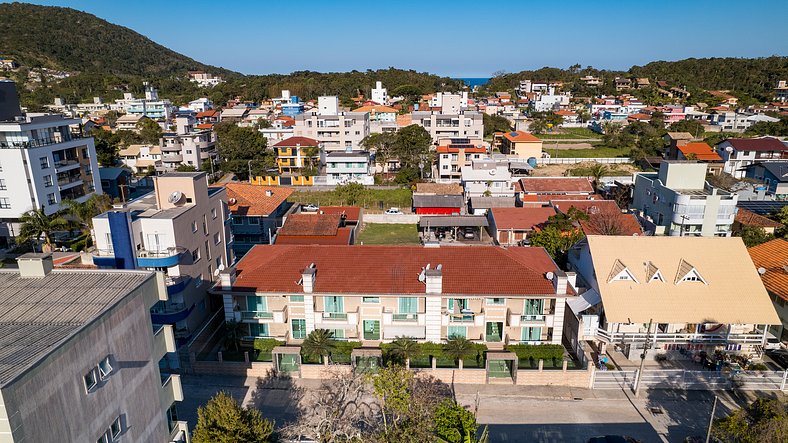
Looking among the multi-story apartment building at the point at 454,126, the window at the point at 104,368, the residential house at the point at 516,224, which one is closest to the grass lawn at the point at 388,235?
the residential house at the point at 516,224

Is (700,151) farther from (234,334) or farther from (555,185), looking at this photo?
(234,334)

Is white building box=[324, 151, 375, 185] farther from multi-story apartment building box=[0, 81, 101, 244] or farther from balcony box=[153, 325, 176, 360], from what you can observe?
balcony box=[153, 325, 176, 360]

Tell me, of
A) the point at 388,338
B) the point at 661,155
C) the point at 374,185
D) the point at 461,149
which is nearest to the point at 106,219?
the point at 388,338

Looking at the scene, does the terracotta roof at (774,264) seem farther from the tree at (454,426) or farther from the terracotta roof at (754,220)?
the tree at (454,426)

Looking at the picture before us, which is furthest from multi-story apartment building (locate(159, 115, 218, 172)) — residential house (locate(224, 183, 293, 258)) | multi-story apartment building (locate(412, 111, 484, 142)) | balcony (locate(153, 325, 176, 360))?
balcony (locate(153, 325, 176, 360))

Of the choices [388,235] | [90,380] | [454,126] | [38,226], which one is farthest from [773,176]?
[38,226]

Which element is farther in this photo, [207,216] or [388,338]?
[207,216]

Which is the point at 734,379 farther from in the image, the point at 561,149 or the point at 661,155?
the point at 561,149
